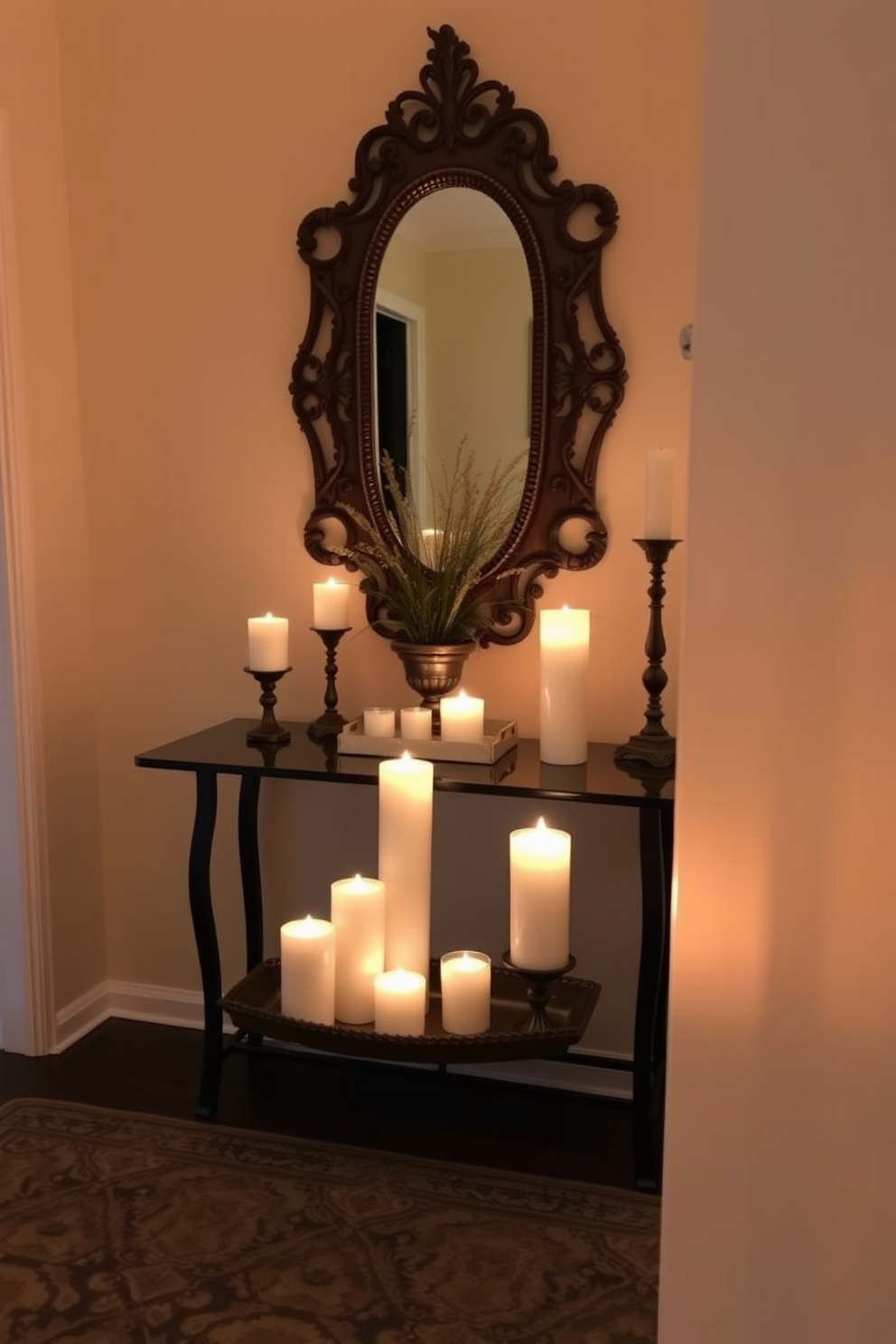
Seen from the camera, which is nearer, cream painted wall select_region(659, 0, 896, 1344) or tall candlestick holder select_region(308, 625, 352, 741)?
cream painted wall select_region(659, 0, 896, 1344)

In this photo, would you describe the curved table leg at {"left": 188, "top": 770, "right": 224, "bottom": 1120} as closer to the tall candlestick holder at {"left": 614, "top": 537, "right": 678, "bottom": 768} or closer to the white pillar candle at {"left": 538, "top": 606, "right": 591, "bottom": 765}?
the white pillar candle at {"left": 538, "top": 606, "right": 591, "bottom": 765}

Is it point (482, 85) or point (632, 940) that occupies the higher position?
point (482, 85)

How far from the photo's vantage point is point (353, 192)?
215 cm

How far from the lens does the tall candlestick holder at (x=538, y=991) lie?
1.85 metres

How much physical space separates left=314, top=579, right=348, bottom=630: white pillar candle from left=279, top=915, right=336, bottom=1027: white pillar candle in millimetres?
560

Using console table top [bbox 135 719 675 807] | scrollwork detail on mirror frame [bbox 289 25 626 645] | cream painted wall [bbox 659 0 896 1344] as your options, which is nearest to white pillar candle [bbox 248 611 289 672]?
console table top [bbox 135 719 675 807]

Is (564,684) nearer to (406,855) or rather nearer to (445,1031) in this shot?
(406,855)

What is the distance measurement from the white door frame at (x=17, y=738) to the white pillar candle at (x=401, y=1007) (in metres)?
0.88

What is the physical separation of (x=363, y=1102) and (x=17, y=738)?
1.01m

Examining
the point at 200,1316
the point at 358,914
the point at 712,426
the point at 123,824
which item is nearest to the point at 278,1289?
the point at 200,1316

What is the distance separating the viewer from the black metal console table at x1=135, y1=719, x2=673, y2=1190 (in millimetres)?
1832

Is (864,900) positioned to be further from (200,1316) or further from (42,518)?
(42,518)

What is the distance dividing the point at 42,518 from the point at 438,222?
100 cm

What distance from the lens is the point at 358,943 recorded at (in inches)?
75.9
